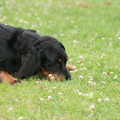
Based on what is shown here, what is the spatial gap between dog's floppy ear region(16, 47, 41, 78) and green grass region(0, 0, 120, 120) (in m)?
0.18

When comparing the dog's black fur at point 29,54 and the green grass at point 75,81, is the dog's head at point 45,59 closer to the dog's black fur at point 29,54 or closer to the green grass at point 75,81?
the dog's black fur at point 29,54

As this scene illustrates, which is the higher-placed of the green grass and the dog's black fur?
the dog's black fur

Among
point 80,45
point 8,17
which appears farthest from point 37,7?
point 80,45

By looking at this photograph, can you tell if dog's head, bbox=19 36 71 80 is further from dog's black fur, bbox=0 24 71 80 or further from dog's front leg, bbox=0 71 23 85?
dog's front leg, bbox=0 71 23 85

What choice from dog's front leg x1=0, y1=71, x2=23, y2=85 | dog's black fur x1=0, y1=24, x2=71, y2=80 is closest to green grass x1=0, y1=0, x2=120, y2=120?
dog's front leg x1=0, y1=71, x2=23, y2=85

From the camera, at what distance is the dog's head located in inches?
158

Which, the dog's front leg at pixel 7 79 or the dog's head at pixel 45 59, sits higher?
the dog's head at pixel 45 59

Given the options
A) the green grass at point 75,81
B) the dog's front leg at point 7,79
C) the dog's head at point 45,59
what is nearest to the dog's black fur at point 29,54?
the dog's head at point 45,59

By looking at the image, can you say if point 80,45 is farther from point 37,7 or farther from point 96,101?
point 37,7

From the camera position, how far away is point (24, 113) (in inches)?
118

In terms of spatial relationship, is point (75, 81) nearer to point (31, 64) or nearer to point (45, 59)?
point (45, 59)

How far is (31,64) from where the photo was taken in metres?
4.00

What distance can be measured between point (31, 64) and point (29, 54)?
0.66 ft

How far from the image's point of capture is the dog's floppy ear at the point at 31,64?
13.1 ft
